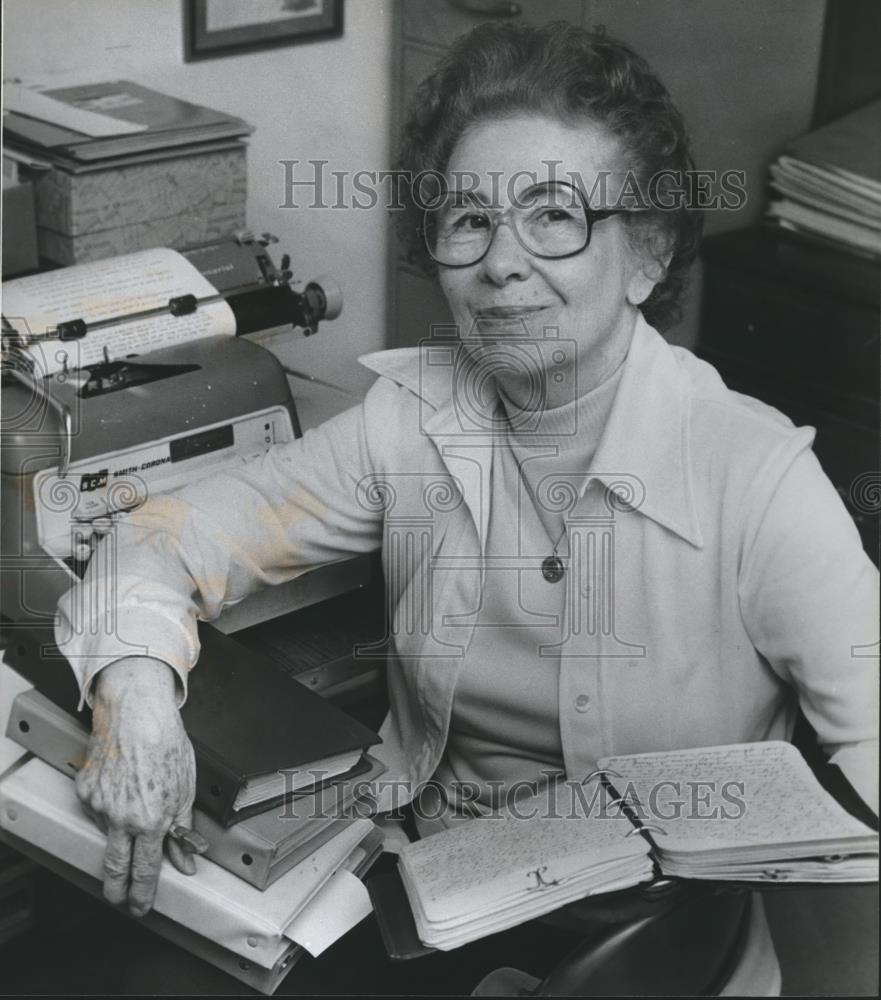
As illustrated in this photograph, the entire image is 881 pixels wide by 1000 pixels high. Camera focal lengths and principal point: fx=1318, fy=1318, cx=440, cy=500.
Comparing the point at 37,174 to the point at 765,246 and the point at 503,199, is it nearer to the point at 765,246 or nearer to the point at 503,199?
the point at 503,199

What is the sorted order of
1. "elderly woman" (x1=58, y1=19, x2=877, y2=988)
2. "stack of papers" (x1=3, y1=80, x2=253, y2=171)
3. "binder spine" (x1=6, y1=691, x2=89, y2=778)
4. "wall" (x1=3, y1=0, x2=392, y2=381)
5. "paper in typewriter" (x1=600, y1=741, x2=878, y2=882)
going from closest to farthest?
"paper in typewriter" (x1=600, y1=741, x2=878, y2=882)
"elderly woman" (x1=58, y1=19, x2=877, y2=988)
"binder spine" (x1=6, y1=691, x2=89, y2=778)
"wall" (x1=3, y1=0, x2=392, y2=381)
"stack of papers" (x1=3, y1=80, x2=253, y2=171)

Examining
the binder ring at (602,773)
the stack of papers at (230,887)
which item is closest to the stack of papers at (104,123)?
the stack of papers at (230,887)

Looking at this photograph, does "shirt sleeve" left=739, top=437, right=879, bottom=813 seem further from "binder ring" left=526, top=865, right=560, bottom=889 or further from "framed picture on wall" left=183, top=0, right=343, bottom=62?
"framed picture on wall" left=183, top=0, right=343, bottom=62

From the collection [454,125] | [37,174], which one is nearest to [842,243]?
[454,125]

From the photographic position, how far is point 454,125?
1196 mm

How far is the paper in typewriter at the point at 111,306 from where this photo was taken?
1454 mm

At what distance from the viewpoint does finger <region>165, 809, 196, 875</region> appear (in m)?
1.18

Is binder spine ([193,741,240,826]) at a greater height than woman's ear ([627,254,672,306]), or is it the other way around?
woman's ear ([627,254,672,306])

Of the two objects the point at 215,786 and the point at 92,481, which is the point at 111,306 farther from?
the point at 215,786

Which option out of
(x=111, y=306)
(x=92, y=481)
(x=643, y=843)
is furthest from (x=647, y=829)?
(x=111, y=306)

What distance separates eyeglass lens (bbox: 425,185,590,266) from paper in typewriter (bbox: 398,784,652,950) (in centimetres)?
48

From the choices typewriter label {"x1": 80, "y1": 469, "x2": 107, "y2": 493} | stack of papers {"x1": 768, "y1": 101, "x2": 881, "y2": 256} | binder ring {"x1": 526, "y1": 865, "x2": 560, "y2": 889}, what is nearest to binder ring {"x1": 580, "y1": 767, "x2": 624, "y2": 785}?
binder ring {"x1": 526, "y1": 865, "x2": 560, "y2": 889}

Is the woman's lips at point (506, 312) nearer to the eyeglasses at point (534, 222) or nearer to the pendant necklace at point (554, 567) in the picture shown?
the eyeglasses at point (534, 222)

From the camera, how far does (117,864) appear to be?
119 cm
